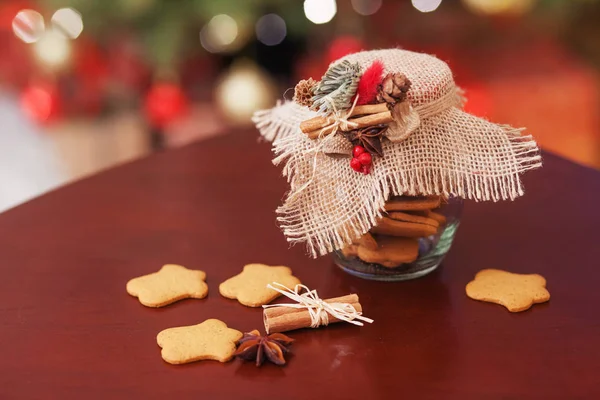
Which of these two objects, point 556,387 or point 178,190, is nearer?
point 556,387

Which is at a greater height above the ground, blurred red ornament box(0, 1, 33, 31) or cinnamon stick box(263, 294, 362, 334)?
blurred red ornament box(0, 1, 33, 31)

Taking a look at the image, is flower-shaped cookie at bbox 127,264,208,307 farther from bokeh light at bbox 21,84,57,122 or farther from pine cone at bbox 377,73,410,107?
bokeh light at bbox 21,84,57,122

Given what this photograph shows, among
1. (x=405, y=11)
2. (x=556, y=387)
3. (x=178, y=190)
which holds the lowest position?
(x=556, y=387)

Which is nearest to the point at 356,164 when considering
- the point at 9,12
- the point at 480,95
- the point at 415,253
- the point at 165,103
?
the point at 415,253

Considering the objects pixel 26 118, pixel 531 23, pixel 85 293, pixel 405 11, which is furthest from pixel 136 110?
pixel 85 293

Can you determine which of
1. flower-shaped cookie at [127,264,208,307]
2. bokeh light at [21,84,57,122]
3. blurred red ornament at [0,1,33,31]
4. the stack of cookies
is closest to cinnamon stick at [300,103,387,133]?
the stack of cookies

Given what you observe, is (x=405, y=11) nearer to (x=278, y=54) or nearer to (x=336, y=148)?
(x=278, y=54)
